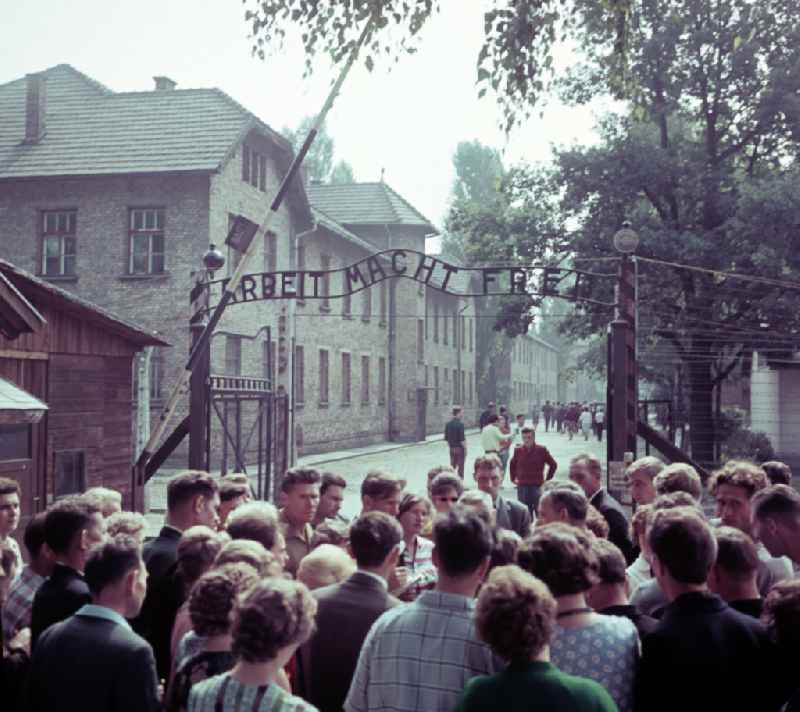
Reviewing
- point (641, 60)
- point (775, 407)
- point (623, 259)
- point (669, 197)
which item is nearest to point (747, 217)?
point (669, 197)

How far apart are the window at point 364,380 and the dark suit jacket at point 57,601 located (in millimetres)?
36598

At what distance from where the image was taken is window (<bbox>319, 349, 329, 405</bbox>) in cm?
3672

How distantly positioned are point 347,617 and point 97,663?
1.11 m

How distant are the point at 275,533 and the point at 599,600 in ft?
5.28

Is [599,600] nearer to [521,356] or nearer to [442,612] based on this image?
[442,612]

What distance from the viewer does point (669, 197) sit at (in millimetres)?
27312

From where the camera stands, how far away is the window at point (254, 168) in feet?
99.2

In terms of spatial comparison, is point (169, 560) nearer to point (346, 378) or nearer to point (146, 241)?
point (146, 241)

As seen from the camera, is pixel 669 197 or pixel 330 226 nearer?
pixel 669 197

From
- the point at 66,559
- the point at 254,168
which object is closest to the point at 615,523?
the point at 66,559

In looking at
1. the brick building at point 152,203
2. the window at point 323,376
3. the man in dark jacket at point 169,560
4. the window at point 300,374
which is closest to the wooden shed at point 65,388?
the man in dark jacket at point 169,560

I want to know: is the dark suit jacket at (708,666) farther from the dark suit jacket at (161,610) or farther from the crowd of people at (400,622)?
the dark suit jacket at (161,610)

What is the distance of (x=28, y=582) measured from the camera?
16.3ft

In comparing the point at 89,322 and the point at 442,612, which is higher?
the point at 89,322
